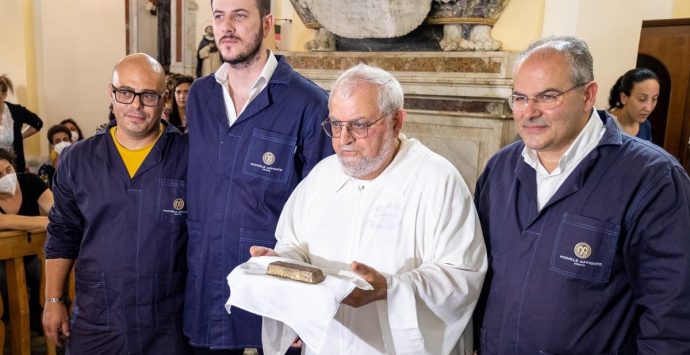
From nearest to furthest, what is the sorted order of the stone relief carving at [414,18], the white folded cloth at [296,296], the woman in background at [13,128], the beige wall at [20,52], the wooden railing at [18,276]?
the white folded cloth at [296,296] → the wooden railing at [18,276] → the stone relief carving at [414,18] → the woman in background at [13,128] → the beige wall at [20,52]

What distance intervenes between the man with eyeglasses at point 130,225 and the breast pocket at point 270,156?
1.05 ft

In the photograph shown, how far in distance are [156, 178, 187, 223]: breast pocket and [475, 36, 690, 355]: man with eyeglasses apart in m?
1.15

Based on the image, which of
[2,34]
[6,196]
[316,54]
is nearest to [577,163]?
[6,196]

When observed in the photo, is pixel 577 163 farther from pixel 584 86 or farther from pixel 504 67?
pixel 504 67

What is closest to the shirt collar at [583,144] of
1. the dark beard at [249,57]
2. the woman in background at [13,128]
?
the dark beard at [249,57]

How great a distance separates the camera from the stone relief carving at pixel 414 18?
3.81 m

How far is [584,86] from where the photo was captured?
161 centimetres

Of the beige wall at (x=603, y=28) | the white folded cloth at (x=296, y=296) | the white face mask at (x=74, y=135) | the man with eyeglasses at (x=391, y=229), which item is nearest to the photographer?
the white folded cloth at (x=296, y=296)

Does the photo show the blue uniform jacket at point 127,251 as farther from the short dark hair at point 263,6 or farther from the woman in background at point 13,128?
the woman in background at point 13,128

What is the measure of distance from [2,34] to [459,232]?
7649 mm

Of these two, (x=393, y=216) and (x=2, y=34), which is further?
(x=2, y=34)

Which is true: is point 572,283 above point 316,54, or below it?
Answer: below

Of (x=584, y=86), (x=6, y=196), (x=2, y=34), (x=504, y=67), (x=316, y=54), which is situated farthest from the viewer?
(x=2, y=34)

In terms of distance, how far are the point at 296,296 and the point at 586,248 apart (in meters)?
0.80
